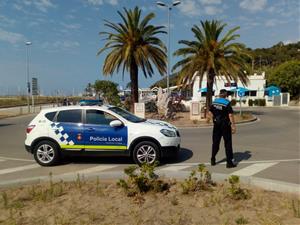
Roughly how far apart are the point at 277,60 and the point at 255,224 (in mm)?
108430

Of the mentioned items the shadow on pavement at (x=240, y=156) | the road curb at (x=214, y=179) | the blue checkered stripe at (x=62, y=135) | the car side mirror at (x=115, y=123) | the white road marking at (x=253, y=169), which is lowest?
the shadow on pavement at (x=240, y=156)

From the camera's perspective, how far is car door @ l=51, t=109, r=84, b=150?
8.52 m

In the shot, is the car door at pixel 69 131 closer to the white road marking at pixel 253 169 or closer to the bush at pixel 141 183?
the bush at pixel 141 183

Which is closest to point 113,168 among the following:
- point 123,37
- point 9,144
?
point 9,144

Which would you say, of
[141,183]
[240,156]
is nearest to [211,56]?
[240,156]

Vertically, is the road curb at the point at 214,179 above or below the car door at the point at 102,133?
below

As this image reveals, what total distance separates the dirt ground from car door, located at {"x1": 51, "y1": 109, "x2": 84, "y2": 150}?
281 cm

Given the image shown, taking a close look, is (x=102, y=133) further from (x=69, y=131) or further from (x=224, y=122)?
(x=224, y=122)

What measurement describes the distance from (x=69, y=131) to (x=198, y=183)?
4333 millimetres

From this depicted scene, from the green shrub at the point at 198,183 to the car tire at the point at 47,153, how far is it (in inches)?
174

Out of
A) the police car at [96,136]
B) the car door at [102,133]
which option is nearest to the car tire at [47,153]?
the police car at [96,136]

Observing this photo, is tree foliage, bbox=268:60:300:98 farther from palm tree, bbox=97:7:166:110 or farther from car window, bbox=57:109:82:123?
car window, bbox=57:109:82:123

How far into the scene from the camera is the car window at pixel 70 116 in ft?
28.5

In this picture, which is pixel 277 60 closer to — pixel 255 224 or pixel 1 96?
pixel 1 96
